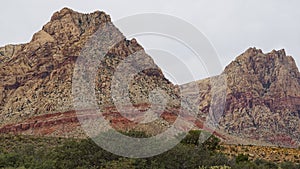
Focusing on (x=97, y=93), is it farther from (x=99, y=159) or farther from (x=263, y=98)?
(x=263, y=98)

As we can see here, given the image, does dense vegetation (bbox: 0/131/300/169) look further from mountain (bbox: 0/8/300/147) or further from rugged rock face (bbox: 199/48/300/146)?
rugged rock face (bbox: 199/48/300/146)

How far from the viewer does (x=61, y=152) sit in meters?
43.5

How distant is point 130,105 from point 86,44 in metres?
22.5

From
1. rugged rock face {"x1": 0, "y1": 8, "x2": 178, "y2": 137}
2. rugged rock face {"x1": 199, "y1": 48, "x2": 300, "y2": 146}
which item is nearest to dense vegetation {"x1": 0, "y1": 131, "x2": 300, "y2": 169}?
rugged rock face {"x1": 0, "y1": 8, "x2": 178, "y2": 137}

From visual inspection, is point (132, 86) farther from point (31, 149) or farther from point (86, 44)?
point (31, 149)

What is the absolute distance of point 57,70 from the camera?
299 feet

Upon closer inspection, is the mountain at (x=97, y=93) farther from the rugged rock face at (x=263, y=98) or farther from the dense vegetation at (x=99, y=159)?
the dense vegetation at (x=99, y=159)

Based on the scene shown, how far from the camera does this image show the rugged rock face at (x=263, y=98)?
128875 mm

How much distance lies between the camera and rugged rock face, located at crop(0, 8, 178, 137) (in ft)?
273

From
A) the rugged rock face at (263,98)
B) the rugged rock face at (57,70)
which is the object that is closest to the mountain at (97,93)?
the rugged rock face at (57,70)

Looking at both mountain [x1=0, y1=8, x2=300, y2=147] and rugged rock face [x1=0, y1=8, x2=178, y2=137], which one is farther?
rugged rock face [x1=0, y1=8, x2=178, y2=137]

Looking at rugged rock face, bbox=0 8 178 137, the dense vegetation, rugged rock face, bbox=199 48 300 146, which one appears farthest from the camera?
rugged rock face, bbox=199 48 300 146

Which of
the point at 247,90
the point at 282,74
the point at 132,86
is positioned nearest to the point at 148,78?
the point at 132,86

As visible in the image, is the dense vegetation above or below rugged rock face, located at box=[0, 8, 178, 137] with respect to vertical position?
below
